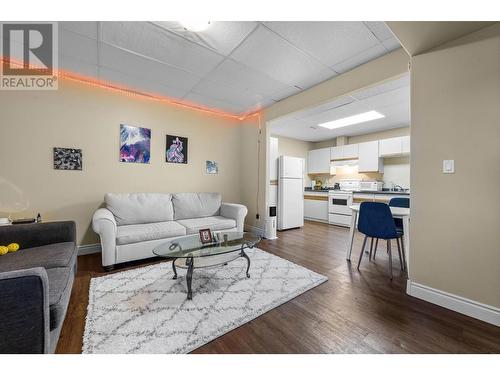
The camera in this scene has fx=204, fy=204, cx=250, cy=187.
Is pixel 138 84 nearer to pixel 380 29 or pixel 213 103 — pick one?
pixel 213 103

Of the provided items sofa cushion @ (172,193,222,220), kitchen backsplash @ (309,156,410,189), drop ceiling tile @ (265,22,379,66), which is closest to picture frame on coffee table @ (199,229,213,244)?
sofa cushion @ (172,193,222,220)

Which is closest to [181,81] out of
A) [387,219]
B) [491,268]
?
[387,219]

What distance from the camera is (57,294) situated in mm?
1159

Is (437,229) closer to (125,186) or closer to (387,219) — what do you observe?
(387,219)

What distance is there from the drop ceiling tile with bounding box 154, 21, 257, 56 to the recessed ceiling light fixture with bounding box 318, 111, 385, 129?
3.01 metres

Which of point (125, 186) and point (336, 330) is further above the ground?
point (125, 186)

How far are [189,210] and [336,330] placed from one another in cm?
274

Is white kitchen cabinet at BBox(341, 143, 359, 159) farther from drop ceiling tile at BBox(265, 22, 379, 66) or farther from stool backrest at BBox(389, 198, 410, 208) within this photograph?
drop ceiling tile at BBox(265, 22, 379, 66)

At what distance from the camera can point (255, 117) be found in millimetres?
4238

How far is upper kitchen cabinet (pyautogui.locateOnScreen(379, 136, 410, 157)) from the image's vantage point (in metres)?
4.48

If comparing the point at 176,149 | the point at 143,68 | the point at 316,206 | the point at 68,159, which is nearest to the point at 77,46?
the point at 143,68

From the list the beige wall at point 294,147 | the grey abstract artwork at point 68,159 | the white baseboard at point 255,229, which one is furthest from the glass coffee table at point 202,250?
the beige wall at point 294,147

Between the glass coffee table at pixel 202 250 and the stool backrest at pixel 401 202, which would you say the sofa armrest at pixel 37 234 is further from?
the stool backrest at pixel 401 202

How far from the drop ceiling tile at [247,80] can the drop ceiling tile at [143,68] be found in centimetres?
37
